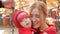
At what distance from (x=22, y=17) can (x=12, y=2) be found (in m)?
0.07

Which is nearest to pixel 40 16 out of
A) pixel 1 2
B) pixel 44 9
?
pixel 44 9

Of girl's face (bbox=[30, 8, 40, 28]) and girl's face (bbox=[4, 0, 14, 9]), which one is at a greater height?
girl's face (bbox=[4, 0, 14, 9])

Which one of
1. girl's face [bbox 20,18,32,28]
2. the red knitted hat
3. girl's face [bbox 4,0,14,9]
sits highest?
girl's face [bbox 4,0,14,9]

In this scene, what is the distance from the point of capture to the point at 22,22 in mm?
610

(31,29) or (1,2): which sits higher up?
(1,2)

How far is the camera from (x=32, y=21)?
2.02 ft

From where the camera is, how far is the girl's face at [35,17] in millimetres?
595

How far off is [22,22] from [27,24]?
0.08 feet

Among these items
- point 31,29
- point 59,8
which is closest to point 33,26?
point 31,29

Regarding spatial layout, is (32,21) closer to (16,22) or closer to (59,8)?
(16,22)

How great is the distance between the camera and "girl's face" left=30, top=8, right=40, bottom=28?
0.60 metres

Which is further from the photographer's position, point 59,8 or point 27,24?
point 59,8

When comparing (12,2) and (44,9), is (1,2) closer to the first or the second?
(12,2)

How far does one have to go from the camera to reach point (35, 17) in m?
0.60
